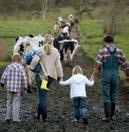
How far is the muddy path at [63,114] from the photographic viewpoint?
16391mm

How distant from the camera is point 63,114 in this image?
19031 mm

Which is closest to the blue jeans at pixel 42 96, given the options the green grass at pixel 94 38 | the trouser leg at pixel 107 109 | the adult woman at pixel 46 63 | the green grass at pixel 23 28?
the adult woman at pixel 46 63

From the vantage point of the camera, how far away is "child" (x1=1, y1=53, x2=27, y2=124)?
693 inches

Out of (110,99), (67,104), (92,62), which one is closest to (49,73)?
(110,99)

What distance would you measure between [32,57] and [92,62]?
790 inches

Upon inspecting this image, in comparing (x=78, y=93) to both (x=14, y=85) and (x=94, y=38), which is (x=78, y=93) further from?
(x=94, y=38)

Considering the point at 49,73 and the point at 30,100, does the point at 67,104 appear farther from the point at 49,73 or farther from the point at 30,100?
the point at 49,73

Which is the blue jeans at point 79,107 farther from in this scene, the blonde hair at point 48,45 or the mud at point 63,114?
the blonde hair at point 48,45

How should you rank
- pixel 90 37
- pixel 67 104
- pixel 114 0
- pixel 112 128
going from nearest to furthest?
1. pixel 112 128
2. pixel 67 104
3. pixel 114 0
4. pixel 90 37

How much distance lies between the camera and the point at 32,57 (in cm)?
1783

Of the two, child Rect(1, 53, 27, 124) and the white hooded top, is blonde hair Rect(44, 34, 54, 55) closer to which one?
child Rect(1, 53, 27, 124)

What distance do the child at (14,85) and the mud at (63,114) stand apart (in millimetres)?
308

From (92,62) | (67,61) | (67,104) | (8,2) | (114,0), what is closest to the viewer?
(67,104)

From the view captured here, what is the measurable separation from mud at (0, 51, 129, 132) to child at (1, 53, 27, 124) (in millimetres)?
308
